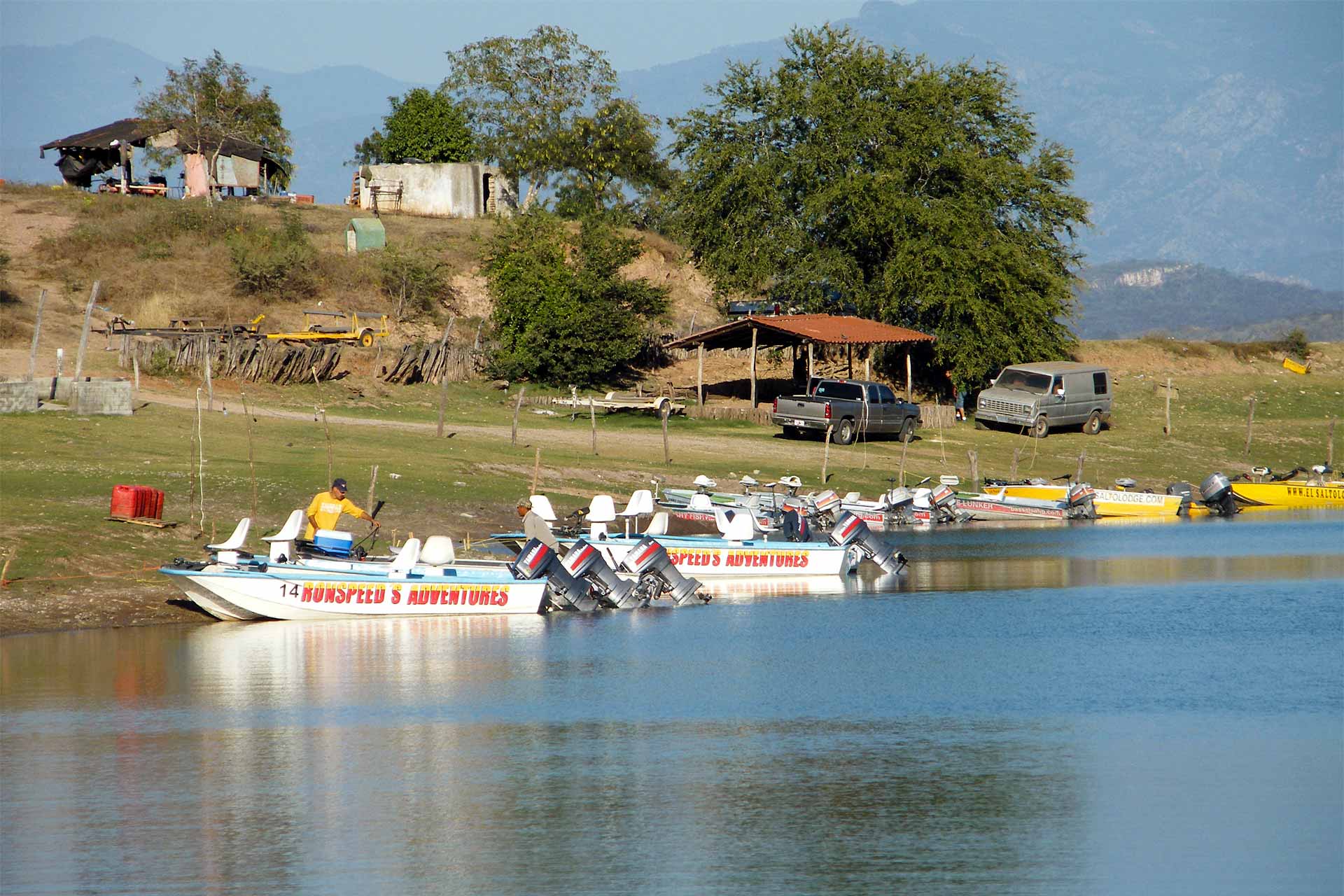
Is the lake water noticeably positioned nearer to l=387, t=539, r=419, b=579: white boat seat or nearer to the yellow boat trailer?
l=387, t=539, r=419, b=579: white boat seat

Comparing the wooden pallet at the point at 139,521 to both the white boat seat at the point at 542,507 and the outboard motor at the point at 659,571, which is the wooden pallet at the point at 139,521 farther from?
the outboard motor at the point at 659,571

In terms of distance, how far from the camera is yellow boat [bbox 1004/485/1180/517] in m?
45.8

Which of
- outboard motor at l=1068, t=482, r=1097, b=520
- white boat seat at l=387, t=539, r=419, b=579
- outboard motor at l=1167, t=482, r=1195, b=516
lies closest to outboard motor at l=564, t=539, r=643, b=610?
white boat seat at l=387, t=539, r=419, b=579

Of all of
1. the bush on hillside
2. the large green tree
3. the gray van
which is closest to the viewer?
the gray van

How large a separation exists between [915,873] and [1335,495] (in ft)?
136

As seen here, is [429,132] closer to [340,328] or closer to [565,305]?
[340,328]

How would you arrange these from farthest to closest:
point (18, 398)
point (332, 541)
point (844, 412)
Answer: point (844, 412), point (18, 398), point (332, 541)

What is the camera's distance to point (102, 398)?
136 feet

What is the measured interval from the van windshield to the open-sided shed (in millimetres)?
3271

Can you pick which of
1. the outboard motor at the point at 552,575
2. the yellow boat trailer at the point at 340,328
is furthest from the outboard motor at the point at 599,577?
the yellow boat trailer at the point at 340,328

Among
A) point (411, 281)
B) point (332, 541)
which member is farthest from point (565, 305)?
point (332, 541)

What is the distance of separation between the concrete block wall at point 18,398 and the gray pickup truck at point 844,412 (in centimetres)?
2238

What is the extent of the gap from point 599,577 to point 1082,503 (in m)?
20.5

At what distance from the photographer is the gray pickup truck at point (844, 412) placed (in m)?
51.2
